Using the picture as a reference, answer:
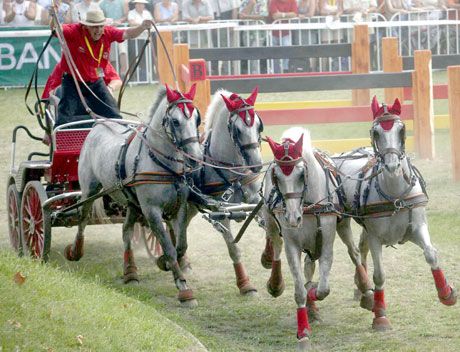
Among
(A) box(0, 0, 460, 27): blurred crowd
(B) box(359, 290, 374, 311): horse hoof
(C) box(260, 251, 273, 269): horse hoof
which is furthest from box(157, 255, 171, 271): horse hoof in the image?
(A) box(0, 0, 460, 27): blurred crowd

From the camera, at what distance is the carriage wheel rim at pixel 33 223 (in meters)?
11.8

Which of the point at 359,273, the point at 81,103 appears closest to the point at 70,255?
the point at 81,103

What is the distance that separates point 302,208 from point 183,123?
6.06 ft

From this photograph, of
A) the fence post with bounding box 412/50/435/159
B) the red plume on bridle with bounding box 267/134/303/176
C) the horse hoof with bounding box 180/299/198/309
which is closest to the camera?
the red plume on bridle with bounding box 267/134/303/176

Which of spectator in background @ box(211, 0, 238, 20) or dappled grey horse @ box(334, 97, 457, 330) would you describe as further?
spectator in background @ box(211, 0, 238, 20)

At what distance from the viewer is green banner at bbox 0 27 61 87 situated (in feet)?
74.1

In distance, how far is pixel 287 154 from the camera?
871cm

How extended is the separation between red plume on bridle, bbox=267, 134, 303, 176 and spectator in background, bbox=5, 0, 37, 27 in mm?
15212

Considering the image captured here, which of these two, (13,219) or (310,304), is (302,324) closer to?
(310,304)

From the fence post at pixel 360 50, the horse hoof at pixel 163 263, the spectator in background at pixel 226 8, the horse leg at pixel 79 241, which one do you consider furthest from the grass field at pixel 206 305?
the spectator in background at pixel 226 8

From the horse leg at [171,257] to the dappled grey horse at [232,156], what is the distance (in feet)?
1.51

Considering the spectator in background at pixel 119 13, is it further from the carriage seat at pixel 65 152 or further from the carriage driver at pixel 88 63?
the carriage seat at pixel 65 152

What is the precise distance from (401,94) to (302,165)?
11559 mm

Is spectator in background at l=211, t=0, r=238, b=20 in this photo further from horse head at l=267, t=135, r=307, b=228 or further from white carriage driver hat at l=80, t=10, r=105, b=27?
horse head at l=267, t=135, r=307, b=228
